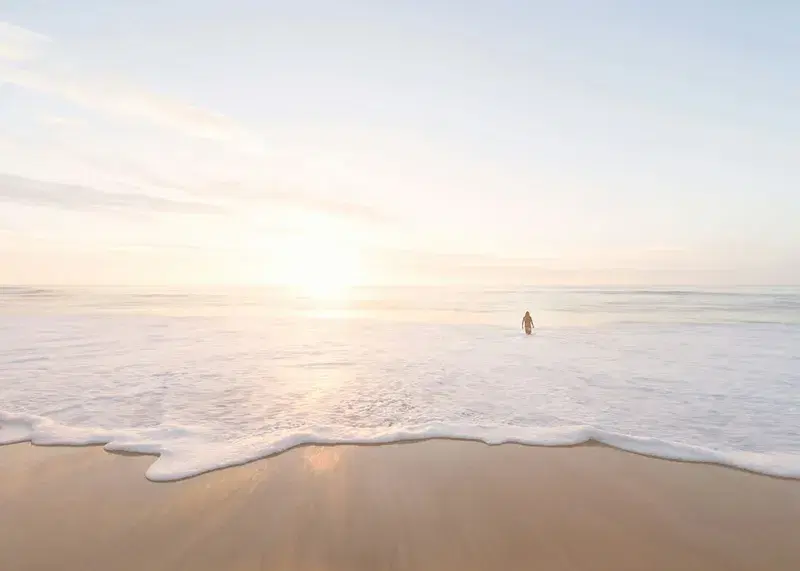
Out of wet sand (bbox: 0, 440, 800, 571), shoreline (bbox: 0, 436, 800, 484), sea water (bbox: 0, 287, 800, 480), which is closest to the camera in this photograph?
wet sand (bbox: 0, 440, 800, 571)

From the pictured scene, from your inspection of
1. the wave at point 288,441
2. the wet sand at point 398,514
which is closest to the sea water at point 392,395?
the wave at point 288,441

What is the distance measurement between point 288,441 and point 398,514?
278 centimetres

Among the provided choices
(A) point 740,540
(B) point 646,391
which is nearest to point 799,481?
(A) point 740,540

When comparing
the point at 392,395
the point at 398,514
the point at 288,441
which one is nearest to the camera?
the point at 398,514

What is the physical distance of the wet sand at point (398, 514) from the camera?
4.14m

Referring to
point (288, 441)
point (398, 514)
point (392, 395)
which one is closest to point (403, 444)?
point (288, 441)

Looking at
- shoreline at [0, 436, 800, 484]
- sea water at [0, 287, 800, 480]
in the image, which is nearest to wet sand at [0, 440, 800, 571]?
shoreline at [0, 436, 800, 484]

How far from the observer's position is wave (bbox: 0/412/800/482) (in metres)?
6.28

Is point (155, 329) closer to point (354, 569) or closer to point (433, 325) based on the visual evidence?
point (433, 325)

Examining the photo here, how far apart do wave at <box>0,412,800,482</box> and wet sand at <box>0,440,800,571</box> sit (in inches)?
10.9

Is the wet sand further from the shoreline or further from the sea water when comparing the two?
the sea water

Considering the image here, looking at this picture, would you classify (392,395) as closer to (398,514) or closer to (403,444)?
(403,444)

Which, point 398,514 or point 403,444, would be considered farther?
point 403,444

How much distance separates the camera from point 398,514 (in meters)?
4.93
